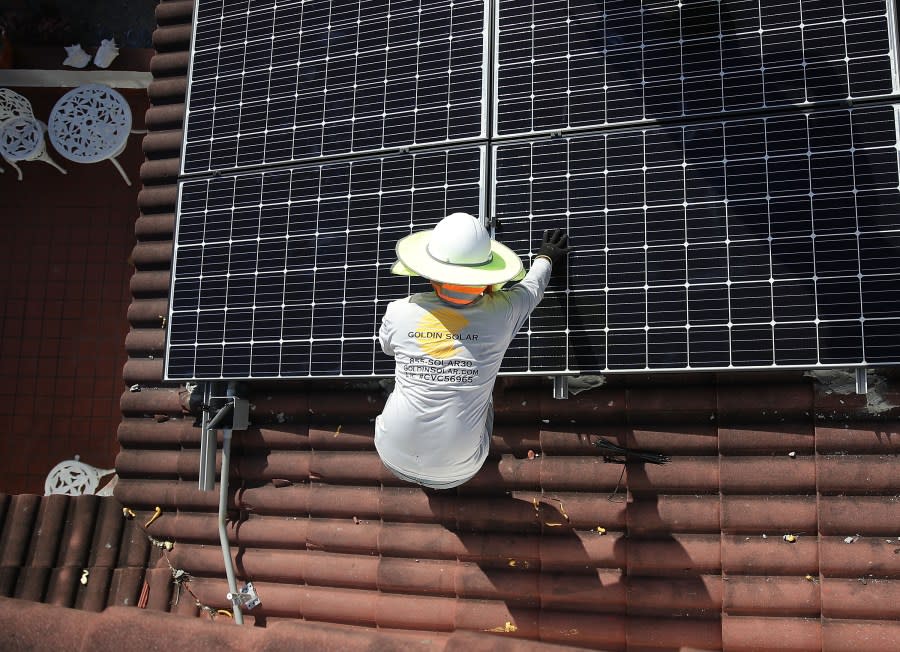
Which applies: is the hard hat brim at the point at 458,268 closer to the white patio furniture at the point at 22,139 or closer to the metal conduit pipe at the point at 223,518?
the metal conduit pipe at the point at 223,518

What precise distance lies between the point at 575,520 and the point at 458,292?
2631 millimetres

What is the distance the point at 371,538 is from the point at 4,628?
3496 millimetres

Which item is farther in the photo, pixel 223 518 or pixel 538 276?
pixel 223 518

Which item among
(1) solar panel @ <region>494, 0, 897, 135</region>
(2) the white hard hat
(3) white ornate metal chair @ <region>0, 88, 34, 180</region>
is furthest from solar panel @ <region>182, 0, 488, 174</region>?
(3) white ornate metal chair @ <region>0, 88, 34, 180</region>

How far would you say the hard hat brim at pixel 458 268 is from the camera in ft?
18.8

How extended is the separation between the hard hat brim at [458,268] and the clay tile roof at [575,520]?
182 centimetres

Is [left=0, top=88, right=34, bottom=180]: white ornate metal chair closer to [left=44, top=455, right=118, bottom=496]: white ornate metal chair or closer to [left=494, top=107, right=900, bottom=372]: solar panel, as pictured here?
[left=44, top=455, right=118, bottom=496]: white ornate metal chair

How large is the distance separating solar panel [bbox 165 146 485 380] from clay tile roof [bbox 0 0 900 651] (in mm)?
588

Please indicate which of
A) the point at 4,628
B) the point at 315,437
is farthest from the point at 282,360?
the point at 4,628

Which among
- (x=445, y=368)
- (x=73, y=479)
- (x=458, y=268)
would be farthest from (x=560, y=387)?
(x=73, y=479)

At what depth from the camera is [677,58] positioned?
7.11m

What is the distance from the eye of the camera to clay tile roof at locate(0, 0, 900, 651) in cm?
648

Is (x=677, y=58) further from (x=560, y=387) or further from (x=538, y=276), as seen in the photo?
(x=560, y=387)

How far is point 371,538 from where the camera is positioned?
301 inches
